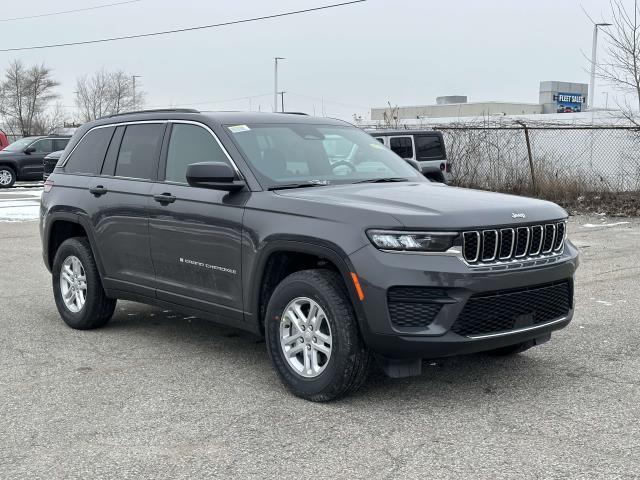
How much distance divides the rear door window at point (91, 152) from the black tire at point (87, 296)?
0.63 m

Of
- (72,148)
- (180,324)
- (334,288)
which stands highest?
(72,148)

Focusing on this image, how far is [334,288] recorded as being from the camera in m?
4.80

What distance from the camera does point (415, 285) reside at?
14.7 feet

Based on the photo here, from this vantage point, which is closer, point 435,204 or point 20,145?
point 435,204

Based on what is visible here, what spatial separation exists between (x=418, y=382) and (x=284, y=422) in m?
1.13

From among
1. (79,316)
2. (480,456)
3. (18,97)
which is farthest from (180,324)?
(18,97)

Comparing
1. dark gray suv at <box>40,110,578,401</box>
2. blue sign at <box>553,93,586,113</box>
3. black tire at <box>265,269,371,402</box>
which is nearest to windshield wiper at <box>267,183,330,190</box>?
dark gray suv at <box>40,110,578,401</box>

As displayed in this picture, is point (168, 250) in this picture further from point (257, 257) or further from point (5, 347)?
point (5, 347)

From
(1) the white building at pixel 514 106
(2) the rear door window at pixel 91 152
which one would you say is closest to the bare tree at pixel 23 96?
(1) the white building at pixel 514 106

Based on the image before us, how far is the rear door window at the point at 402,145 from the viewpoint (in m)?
19.4

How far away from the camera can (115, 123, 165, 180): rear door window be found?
6309 millimetres

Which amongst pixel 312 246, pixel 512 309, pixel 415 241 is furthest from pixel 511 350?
pixel 312 246

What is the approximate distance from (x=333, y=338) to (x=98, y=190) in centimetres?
291

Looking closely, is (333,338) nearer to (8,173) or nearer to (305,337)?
(305,337)
